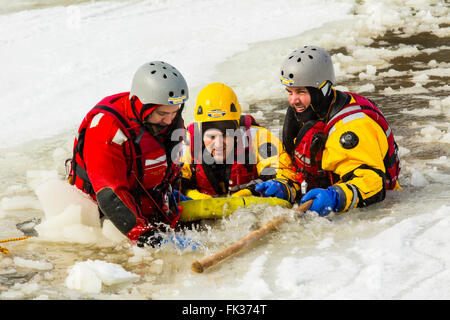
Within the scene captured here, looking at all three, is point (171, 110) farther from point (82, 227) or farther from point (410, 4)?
point (410, 4)

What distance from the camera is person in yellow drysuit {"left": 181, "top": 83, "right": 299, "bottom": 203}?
16.1 feet

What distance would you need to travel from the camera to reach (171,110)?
4254 millimetres

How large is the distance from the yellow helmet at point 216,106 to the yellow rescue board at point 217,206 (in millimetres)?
711

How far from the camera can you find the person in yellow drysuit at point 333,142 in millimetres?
4531

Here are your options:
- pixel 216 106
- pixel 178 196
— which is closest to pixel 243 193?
pixel 178 196

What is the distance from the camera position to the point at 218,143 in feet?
16.1

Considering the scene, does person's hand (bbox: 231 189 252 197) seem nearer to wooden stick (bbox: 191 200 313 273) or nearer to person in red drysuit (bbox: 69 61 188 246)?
wooden stick (bbox: 191 200 313 273)

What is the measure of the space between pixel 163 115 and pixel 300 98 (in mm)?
1252

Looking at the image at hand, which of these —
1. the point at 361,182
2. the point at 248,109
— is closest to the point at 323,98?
the point at 361,182

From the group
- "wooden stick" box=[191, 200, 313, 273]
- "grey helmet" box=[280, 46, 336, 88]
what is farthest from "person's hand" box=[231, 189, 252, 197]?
"grey helmet" box=[280, 46, 336, 88]

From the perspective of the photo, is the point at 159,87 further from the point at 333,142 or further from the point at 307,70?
the point at 333,142

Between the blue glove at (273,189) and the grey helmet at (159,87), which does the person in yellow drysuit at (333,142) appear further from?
the grey helmet at (159,87)

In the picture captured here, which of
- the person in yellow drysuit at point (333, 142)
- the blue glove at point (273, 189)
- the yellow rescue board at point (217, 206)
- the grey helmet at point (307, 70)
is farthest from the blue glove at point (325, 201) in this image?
the grey helmet at point (307, 70)

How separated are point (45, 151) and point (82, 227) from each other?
263 centimetres
